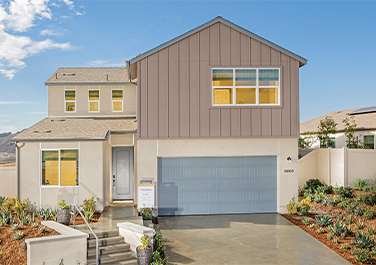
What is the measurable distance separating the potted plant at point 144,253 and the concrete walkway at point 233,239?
672 millimetres

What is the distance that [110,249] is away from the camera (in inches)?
332

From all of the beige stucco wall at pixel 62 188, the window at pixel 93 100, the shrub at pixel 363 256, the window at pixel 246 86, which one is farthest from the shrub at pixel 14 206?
the shrub at pixel 363 256

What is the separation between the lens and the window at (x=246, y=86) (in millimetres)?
12562

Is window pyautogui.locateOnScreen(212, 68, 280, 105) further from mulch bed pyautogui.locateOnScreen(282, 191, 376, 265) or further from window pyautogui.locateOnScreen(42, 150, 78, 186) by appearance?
window pyautogui.locateOnScreen(42, 150, 78, 186)

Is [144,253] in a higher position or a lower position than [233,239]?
higher

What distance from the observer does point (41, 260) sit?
7.32 m

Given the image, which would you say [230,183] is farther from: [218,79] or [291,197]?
[218,79]

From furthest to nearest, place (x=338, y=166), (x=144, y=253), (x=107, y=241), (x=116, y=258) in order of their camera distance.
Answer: (x=338, y=166)
(x=107, y=241)
(x=116, y=258)
(x=144, y=253)

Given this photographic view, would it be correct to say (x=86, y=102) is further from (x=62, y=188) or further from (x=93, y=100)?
(x=62, y=188)

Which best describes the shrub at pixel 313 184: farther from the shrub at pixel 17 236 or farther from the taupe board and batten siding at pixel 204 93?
the shrub at pixel 17 236

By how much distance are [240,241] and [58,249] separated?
17.4ft

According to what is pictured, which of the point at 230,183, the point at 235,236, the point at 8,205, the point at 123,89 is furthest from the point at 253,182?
the point at 8,205

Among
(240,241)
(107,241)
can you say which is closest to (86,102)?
(107,241)

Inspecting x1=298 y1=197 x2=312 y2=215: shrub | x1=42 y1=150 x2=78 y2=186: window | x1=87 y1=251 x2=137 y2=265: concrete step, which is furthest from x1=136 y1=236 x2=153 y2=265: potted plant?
x1=298 y1=197 x2=312 y2=215: shrub
